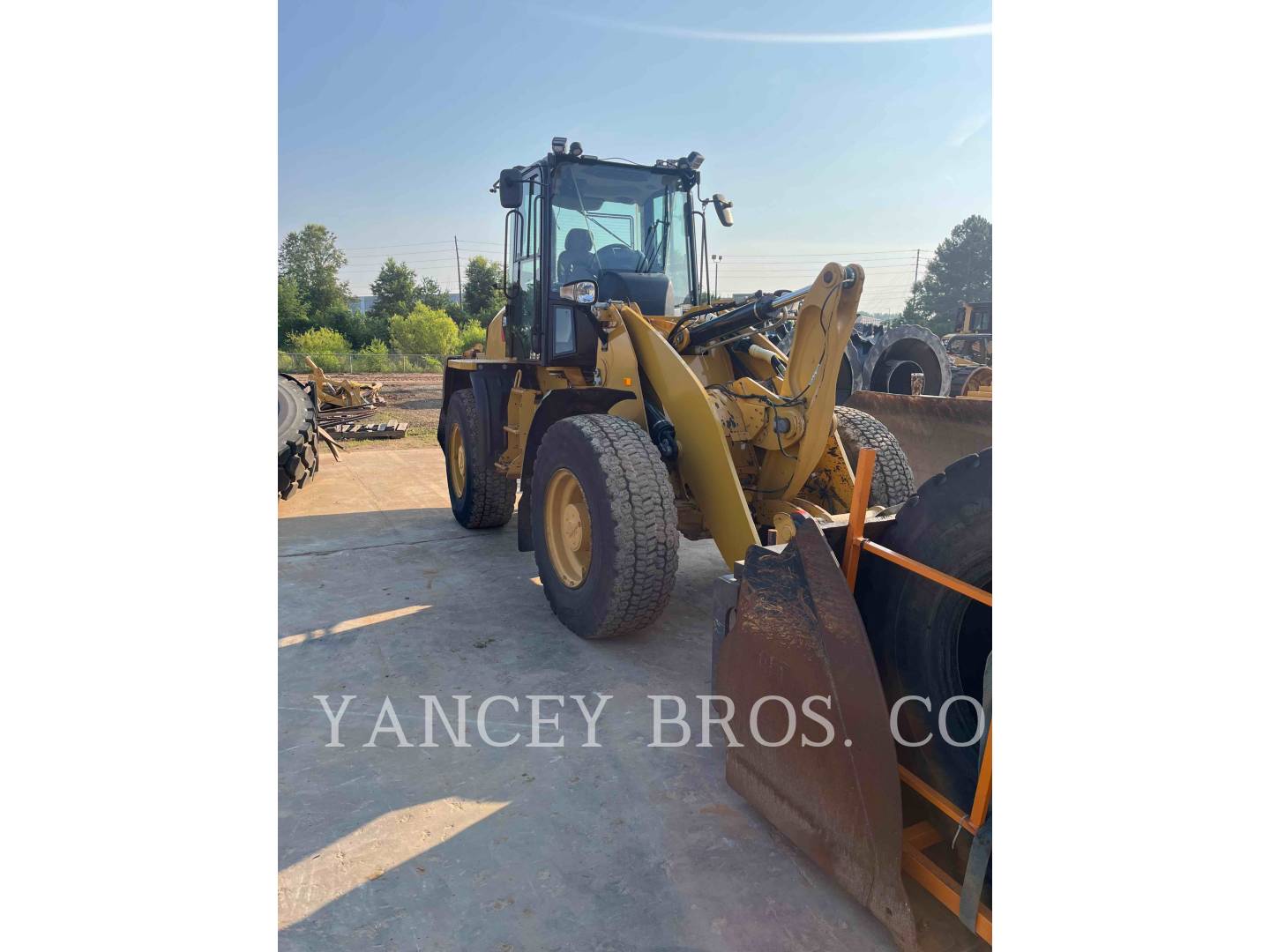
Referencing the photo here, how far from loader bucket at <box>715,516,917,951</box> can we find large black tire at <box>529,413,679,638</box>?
1.10 metres

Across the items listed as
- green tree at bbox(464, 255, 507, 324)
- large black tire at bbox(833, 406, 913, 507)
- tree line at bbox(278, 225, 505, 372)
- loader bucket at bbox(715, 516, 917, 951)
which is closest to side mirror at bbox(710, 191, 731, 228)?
large black tire at bbox(833, 406, 913, 507)

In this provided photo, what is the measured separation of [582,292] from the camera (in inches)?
189

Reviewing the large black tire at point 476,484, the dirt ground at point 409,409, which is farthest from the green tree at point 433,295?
the large black tire at point 476,484

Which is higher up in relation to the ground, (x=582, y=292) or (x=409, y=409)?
(x=582, y=292)

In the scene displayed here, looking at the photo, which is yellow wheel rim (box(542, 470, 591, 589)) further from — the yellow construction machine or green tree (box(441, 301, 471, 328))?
green tree (box(441, 301, 471, 328))

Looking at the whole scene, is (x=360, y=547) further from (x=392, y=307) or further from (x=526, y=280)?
(x=392, y=307)

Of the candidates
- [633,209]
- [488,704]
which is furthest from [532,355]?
[488,704]

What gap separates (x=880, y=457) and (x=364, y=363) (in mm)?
27102

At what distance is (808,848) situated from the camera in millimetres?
2291

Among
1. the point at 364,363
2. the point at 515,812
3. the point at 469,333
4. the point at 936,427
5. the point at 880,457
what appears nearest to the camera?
the point at 515,812

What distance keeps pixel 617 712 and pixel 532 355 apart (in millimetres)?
3017

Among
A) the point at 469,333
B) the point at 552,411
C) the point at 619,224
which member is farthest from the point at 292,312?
the point at 552,411

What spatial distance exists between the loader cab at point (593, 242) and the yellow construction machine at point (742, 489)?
0.05 ft

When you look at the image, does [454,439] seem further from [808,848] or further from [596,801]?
[808,848]
